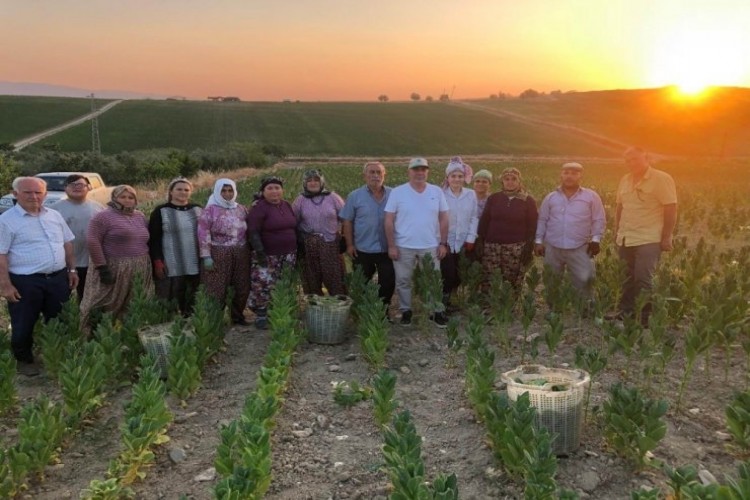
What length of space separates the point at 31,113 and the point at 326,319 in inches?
2850

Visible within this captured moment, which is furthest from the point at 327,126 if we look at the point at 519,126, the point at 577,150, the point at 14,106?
the point at 14,106

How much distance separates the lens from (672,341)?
4.80 m

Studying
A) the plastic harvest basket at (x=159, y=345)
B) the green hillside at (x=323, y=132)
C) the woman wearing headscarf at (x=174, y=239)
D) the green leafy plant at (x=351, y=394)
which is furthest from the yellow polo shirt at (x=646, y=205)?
the green hillside at (x=323, y=132)

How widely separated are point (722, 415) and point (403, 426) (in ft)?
9.21

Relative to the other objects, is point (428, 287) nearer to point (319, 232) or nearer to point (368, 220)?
point (368, 220)

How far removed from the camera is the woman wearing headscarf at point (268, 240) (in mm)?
6715

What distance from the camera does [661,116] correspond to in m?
73.9

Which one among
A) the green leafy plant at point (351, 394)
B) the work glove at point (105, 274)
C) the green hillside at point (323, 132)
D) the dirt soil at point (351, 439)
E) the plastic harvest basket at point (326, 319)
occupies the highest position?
the green hillside at point (323, 132)

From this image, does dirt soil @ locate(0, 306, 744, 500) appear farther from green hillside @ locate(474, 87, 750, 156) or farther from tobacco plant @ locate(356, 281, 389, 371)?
green hillside @ locate(474, 87, 750, 156)

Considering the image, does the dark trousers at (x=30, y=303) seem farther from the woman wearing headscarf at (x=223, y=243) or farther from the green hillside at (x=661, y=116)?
the green hillside at (x=661, y=116)

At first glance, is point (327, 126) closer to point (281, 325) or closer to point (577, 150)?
point (577, 150)

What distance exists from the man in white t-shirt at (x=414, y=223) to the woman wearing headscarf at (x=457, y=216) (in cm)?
29

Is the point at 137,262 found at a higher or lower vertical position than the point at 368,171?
lower

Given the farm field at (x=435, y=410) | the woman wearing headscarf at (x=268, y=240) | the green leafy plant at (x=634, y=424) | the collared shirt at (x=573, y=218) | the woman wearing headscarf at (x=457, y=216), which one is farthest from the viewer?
the woman wearing headscarf at (x=457, y=216)
